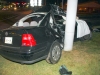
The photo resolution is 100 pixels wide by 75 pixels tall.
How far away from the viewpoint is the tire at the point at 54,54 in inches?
198

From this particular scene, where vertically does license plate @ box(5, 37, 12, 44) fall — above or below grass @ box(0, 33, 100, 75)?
above

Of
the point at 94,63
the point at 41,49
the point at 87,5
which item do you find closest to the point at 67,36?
the point at 94,63

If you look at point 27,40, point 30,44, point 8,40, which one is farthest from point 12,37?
point 30,44

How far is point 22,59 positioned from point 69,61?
6.55 feet

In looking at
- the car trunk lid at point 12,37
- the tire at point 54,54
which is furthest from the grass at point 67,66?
the car trunk lid at point 12,37

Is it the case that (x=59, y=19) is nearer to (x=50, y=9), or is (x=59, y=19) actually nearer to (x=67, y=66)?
(x=50, y=9)

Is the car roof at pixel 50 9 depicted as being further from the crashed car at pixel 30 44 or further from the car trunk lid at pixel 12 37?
the car trunk lid at pixel 12 37

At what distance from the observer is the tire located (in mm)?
5020

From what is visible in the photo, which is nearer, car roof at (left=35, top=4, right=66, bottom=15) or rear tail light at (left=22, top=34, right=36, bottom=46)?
rear tail light at (left=22, top=34, right=36, bottom=46)

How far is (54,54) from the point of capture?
5.25m

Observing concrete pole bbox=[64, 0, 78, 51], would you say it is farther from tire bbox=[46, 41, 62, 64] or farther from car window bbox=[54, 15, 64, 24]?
tire bbox=[46, 41, 62, 64]

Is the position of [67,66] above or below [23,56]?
below

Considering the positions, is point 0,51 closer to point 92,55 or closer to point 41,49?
point 41,49

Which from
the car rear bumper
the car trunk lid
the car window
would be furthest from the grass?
the car window
